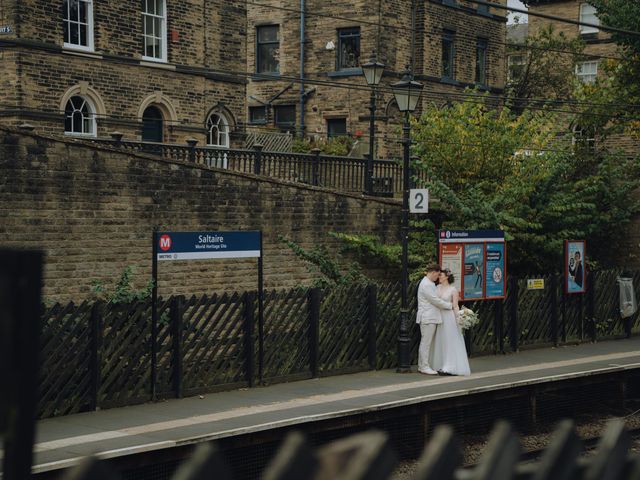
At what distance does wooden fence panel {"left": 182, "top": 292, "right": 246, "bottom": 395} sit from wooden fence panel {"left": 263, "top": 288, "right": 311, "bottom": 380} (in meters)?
0.46

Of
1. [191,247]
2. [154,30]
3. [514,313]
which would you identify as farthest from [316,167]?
[191,247]

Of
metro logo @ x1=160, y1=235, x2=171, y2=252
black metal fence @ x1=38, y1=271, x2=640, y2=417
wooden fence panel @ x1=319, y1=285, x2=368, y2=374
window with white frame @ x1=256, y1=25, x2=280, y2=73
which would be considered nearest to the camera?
black metal fence @ x1=38, y1=271, x2=640, y2=417

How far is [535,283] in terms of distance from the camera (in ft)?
65.0

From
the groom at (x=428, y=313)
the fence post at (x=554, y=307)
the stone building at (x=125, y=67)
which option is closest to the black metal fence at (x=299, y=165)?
the stone building at (x=125, y=67)

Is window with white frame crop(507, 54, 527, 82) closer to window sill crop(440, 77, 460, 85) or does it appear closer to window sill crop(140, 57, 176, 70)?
window sill crop(440, 77, 460, 85)

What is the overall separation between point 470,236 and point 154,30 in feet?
41.8

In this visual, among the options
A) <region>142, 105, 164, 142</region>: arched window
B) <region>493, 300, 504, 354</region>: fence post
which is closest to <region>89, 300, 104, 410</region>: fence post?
<region>493, 300, 504, 354</region>: fence post

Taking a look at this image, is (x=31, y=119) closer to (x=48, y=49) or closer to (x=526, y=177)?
(x=48, y=49)

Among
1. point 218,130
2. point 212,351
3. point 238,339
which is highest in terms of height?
point 218,130

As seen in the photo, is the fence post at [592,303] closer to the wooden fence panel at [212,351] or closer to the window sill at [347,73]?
the wooden fence panel at [212,351]

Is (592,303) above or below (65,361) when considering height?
below

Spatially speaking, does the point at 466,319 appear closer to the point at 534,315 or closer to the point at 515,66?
the point at 534,315

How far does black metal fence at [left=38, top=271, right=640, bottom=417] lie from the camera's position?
12.6 m

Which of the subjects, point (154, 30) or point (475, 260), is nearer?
point (475, 260)
